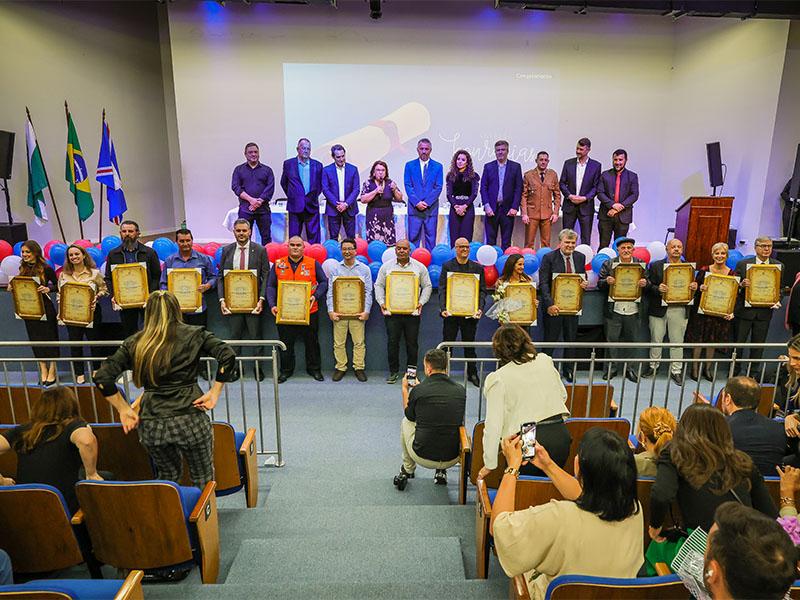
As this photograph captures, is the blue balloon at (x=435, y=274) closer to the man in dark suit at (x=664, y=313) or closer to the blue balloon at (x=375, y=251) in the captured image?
the blue balloon at (x=375, y=251)

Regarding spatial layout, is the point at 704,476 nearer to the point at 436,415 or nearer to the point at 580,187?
the point at 436,415

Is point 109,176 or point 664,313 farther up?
point 109,176

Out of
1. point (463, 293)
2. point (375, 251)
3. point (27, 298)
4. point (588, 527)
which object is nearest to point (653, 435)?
point (588, 527)

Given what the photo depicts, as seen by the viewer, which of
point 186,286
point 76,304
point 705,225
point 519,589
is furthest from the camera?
point 705,225

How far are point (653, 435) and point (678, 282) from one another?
3.80m

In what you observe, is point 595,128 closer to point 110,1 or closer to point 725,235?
point 725,235

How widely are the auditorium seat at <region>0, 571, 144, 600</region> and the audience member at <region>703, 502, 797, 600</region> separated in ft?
5.68

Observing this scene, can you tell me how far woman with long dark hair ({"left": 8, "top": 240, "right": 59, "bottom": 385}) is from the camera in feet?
18.6

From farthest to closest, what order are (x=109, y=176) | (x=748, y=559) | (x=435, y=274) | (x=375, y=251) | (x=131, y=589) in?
(x=109, y=176), (x=375, y=251), (x=435, y=274), (x=131, y=589), (x=748, y=559)

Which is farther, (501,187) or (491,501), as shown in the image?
(501,187)

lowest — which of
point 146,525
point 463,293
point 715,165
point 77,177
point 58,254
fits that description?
point 146,525

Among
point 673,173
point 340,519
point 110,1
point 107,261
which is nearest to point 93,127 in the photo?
point 110,1

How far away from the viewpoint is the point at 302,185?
328 inches

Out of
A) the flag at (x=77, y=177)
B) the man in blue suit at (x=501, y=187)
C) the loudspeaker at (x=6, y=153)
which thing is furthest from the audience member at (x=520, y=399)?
the loudspeaker at (x=6, y=153)
